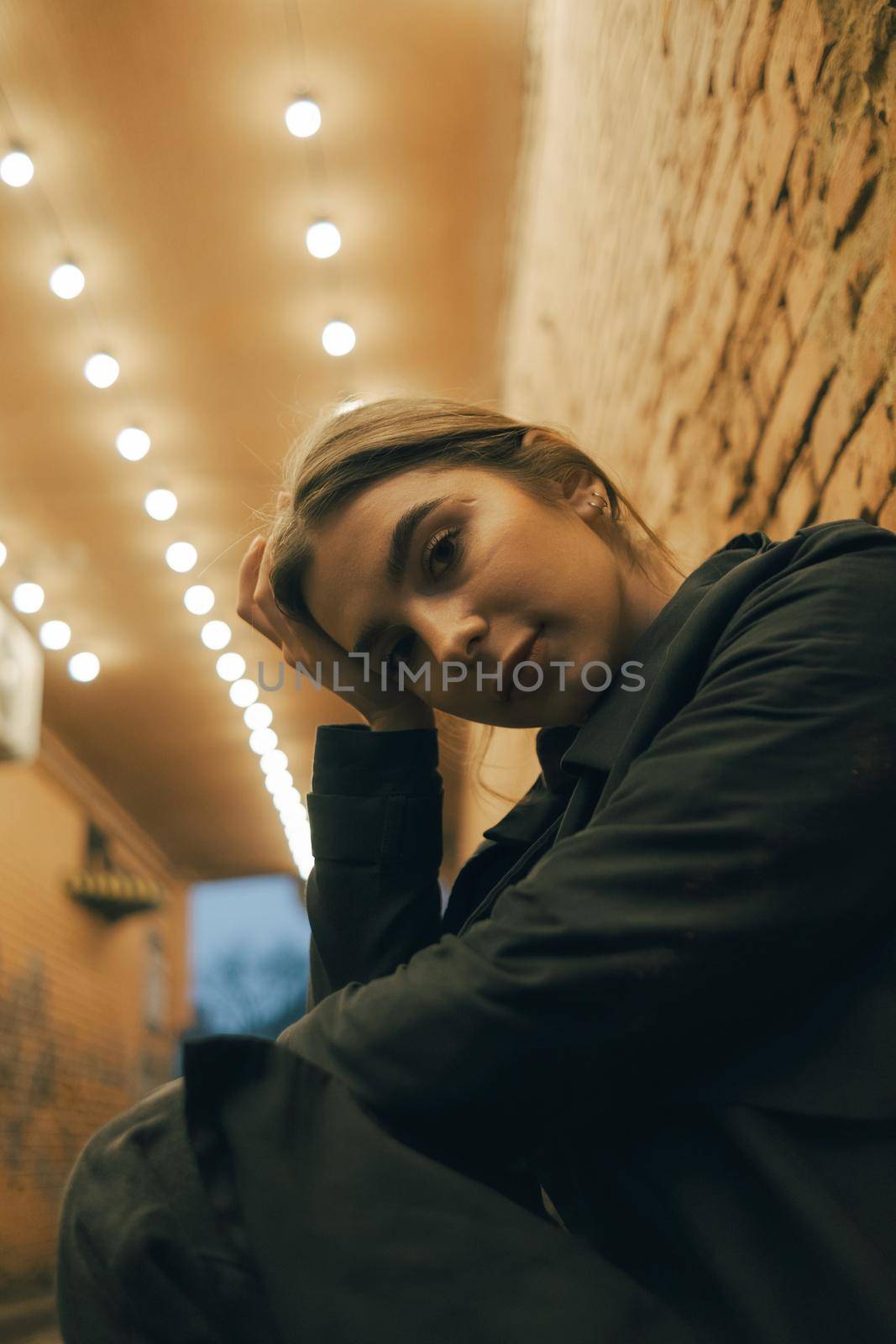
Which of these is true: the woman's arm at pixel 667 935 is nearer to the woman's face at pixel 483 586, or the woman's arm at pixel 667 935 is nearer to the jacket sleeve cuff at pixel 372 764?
the woman's face at pixel 483 586

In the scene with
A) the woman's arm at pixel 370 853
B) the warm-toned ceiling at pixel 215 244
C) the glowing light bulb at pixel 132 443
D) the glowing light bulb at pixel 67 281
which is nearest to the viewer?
the woman's arm at pixel 370 853

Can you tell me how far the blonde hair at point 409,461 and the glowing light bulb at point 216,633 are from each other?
17.2ft

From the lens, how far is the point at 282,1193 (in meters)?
0.53

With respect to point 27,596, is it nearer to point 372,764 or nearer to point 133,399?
point 133,399

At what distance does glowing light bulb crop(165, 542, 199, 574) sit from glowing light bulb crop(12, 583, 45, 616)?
82cm

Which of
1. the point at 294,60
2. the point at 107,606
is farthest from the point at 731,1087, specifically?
the point at 107,606

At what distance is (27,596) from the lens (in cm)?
614

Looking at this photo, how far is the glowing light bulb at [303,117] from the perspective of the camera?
11.8 feet

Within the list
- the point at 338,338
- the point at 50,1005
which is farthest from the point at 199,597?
the point at 50,1005

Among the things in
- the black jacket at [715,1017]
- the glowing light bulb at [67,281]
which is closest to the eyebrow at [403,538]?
the black jacket at [715,1017]

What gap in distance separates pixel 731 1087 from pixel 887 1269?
0.36ft

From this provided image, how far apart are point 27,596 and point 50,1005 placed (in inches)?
137

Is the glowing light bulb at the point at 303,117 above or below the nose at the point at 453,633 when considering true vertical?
above

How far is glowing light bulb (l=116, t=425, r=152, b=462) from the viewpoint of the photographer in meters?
5.01
